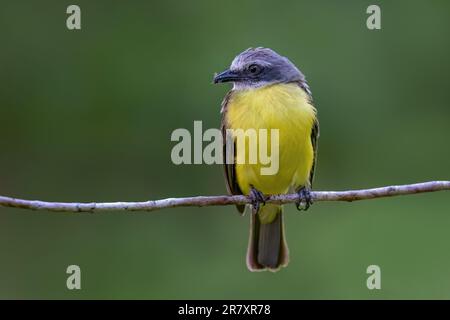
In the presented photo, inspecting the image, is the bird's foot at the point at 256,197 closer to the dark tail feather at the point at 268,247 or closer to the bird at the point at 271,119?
the bird at the point at 271,119

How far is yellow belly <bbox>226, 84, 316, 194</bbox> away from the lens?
719 centimetres

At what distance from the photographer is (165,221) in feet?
36.4

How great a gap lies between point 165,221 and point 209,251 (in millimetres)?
1003

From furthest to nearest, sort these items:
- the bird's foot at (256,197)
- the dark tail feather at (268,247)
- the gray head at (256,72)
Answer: the dark tail feather at (268,247) → the gray head at (256,72) → the bird's foot at (256,197)

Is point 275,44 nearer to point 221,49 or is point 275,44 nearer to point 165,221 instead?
point 221,49

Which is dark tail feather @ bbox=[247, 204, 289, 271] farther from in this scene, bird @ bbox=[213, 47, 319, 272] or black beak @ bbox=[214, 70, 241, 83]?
black beak @ bbox=[214, 70, 241, 83]

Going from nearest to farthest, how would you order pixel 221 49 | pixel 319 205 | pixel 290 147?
pixel 290 147 < pixel 319 205 < pixel 221 49

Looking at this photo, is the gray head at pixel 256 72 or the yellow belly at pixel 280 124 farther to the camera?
the gray head at pixel 256 72

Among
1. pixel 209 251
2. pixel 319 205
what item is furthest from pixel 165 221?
pixel 319 205

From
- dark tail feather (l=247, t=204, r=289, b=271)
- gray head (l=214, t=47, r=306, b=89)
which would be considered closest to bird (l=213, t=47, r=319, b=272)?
gray head (l=214, t=47, r=306, b=89)

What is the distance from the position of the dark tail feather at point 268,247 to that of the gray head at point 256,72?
129 centimetres

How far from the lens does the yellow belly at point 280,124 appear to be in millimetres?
7191

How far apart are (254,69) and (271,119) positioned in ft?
1.92

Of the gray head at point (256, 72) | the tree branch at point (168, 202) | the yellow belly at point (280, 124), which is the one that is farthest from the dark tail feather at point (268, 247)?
the tree branch at point (168, 202)
